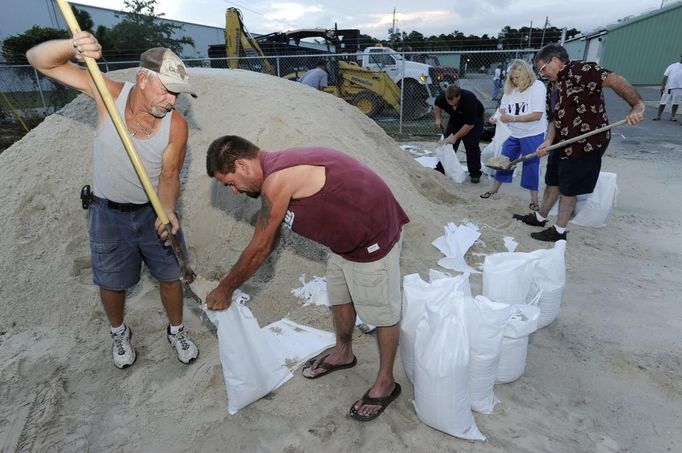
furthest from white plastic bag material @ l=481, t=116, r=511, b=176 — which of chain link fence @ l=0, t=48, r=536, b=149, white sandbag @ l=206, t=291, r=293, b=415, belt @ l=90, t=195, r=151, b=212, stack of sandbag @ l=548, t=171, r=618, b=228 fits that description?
belt @ l=90, t=195, r=151, b=212

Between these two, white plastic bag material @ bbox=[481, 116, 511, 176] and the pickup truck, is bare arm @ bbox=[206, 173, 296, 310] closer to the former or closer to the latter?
white plastic bag material @ bbox=[481, 116, 511, 176]

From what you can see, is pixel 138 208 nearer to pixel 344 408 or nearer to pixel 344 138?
pixel 344 408

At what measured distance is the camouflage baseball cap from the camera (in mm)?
2035

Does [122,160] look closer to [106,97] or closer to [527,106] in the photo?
[106,97]

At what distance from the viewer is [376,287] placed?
6.64ft

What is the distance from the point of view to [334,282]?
2.26 m

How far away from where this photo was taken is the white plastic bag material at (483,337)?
200cm

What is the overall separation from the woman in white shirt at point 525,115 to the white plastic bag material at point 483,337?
336 centimetres

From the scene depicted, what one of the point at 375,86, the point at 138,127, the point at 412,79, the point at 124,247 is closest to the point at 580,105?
the point at 138,127

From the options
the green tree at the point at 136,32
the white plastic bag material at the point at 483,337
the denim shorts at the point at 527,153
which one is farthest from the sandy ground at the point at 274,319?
the green tree at the point at 136,32

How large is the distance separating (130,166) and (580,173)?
12.1 feet

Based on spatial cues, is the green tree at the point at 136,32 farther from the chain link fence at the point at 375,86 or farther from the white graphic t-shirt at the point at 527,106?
the white graphic t-shirt at the point at 527,106

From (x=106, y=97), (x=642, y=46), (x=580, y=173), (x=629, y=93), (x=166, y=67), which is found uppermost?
(x=642, y=46)

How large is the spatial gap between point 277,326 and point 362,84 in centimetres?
915
